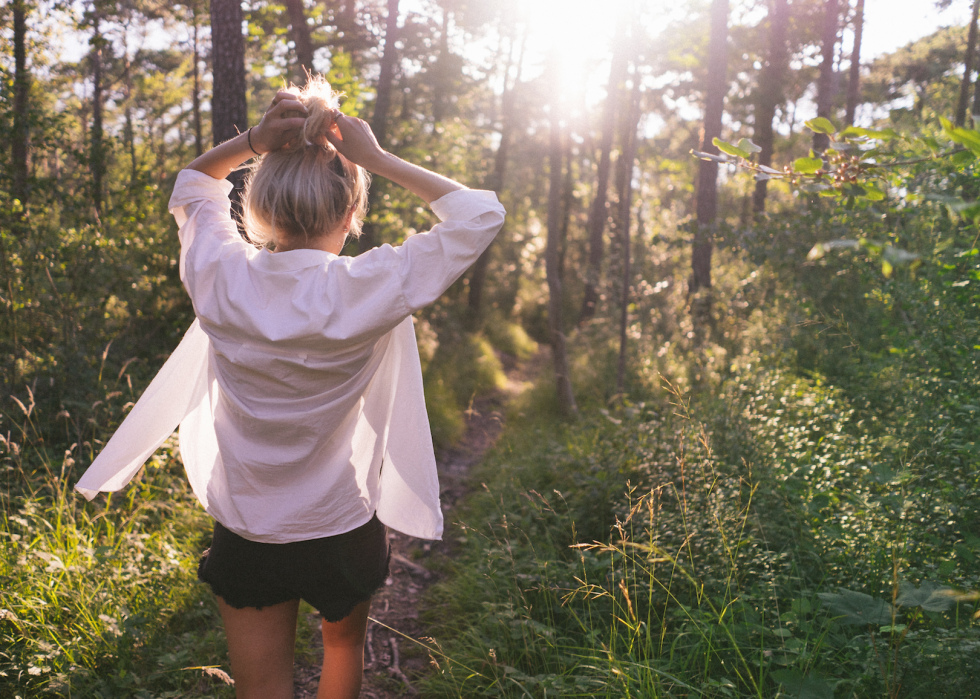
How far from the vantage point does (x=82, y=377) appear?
5422mm

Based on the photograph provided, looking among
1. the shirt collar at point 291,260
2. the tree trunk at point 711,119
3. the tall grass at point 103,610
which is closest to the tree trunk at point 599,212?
the tree trunk at point 711,119

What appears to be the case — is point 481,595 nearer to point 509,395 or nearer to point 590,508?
point 590,508

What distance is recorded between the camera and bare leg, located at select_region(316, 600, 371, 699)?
6.12ft

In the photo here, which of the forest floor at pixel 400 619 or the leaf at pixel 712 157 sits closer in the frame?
the leaf at pixel 712 157

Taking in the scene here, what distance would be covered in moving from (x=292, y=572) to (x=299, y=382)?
1.98ft

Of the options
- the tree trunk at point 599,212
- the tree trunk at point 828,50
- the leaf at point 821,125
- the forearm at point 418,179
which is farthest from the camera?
the tree trunk at point 599,212

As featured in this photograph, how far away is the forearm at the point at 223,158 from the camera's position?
178cm

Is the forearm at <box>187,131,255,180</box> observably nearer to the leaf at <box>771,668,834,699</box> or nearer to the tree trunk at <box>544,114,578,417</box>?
the leaf at <box>771,668,834,699</box>

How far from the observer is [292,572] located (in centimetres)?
174

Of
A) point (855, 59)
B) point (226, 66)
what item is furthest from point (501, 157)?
point (226, 66)

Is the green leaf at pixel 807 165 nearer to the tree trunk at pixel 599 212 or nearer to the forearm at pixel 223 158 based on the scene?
the forearm at pixel 223 158

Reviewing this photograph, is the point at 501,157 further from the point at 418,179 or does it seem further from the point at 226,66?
the point at 418,179

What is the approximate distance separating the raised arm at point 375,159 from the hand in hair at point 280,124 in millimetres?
96

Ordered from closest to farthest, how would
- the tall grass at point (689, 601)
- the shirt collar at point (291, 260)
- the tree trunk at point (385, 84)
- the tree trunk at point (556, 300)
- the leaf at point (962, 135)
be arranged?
the leaf at point (962, 135) < the shirt collar at point (291, 260) < the tall grass at point (689, 601) < the tree trunk at point (556, 300) < the tree trunk at point (385, 84)
